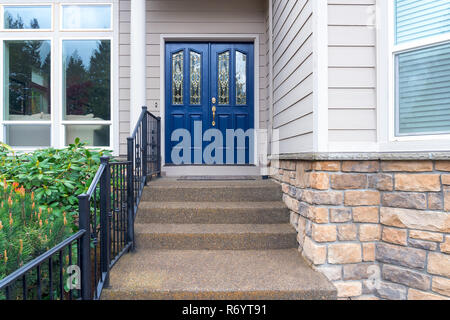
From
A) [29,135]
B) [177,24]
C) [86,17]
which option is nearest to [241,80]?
[177,24]

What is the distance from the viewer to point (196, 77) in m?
4.25

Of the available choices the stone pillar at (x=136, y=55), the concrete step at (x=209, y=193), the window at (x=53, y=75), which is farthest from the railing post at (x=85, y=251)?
the window at (x=53, y=75)

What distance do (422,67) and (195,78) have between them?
9.52 feet

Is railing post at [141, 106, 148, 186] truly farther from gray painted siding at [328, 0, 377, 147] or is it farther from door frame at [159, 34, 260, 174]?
gray painted siding at [328, 0, 377, 147]

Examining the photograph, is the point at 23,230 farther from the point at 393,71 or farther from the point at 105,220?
the point at 393,71

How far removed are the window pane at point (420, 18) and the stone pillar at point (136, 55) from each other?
8.87 ft

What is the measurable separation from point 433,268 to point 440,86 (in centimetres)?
121

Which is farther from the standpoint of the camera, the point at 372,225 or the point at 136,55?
the point at 136,55

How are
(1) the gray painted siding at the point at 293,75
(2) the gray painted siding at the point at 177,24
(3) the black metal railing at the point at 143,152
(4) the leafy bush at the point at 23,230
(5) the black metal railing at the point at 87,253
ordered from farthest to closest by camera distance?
(2) the gray painted siding at the point at 177,24
(3) the black metal railing at the point at 143,152
(1) the gray painted siding at the point at 293,75
(4) the leafy bush at the point at 23,230
(5) the black metal railing at the point at 87,253

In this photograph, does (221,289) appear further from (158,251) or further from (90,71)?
(90,71)

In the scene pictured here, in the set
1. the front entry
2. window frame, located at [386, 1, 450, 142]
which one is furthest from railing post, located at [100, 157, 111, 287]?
the front entry

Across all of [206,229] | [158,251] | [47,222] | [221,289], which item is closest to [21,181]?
[47,222]

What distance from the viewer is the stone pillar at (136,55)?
3.52m

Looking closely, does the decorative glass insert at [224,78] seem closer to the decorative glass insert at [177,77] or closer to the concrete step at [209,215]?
the decorative glass insert at [177,77]
